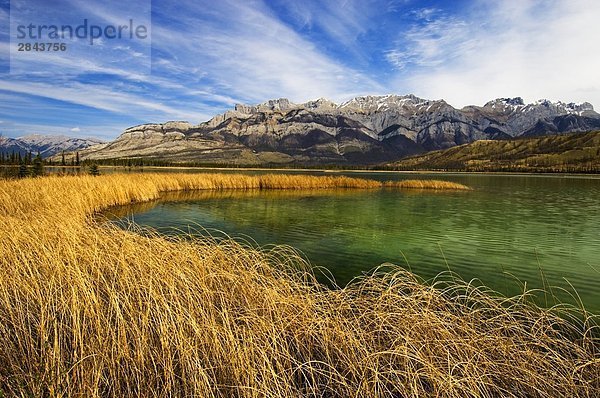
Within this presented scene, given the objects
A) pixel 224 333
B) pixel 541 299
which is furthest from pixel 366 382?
pixel 541 299

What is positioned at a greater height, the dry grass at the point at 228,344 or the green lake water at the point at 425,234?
the dry grass at the point at 228,344

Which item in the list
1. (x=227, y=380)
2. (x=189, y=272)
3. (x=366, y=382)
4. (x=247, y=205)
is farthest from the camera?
(x=247, y=205)

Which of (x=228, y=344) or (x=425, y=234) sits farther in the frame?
(x=425, y=234)

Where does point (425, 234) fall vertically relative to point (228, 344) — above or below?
below

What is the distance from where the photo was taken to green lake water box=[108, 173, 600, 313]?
1314 centimetres

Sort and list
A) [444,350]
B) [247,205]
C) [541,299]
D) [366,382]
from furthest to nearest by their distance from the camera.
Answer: [247,205] < [541,299] < [444,350] < [366,382]

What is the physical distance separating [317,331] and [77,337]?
325 centimetres

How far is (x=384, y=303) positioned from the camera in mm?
6254

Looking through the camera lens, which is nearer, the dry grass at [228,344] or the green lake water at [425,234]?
the dry grass at [228,344]

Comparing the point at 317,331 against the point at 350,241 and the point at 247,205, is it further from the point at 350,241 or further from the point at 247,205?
the point at 247,205

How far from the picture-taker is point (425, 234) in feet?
66.1

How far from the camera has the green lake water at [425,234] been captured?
13141mm

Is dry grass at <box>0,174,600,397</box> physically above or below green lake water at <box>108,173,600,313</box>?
above

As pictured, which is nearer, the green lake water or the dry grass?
the dry grass
